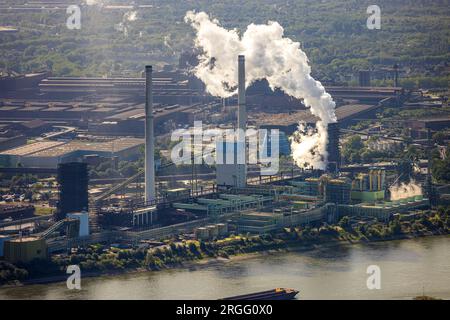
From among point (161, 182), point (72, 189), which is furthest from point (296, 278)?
point (161, 182)

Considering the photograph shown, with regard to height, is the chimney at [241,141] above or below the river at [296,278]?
→ above

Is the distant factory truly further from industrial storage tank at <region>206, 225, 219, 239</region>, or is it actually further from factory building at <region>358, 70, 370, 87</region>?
factory building at <region>358, 70, 370, 87</region>

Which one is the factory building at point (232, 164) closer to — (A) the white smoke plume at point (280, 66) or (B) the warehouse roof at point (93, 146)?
(A) the white smoke plume at point (280, 66)

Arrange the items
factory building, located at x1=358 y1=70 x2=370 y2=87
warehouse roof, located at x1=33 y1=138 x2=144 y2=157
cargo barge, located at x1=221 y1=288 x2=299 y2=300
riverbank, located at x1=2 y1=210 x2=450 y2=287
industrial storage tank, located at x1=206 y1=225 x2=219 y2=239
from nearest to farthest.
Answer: cargo barge, located at x1=221 y1=288 x2=299 y2=300 < riverbank, located at x1=2 y1=210 x2=450 y2=287 < industrial storage tank, located at x1=206 y1=225 x2=219 y2=239 < warehouse roof, located at x1=33 y1=138 x2=144 y2=157 < factory building, located at x1=358 y1=70 x2=370 y2=87

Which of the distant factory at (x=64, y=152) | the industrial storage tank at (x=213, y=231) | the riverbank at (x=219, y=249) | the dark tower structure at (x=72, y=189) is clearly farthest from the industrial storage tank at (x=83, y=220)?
the distant factory at (x=64, y=152)

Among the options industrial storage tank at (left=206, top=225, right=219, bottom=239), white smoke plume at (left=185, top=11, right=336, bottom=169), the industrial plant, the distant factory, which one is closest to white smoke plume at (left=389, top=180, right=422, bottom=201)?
the industrial plant
